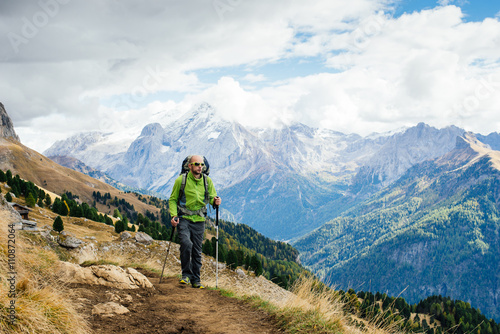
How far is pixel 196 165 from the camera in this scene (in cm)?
1230

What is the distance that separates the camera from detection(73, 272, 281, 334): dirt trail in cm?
744

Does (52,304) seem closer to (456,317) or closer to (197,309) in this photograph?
(197,309)

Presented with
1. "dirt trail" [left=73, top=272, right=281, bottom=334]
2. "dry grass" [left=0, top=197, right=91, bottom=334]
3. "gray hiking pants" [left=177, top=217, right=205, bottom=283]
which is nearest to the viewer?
"dry grass" [left=0, top=197, right=91, bottom=334]

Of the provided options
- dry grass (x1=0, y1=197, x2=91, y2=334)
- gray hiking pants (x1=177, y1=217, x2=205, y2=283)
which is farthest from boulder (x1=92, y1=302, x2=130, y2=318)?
gray hiking pants (x1=177, y1=217, x2=205, y2=283)

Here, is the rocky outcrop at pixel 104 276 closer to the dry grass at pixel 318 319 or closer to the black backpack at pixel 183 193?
the black backpack at pixel 183 193

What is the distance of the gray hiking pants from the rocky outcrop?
1.56 metres

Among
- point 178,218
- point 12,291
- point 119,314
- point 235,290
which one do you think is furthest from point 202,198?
point 12,291

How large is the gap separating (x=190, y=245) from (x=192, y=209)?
1.35 metres

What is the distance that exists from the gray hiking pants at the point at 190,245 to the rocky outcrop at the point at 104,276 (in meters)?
1.56

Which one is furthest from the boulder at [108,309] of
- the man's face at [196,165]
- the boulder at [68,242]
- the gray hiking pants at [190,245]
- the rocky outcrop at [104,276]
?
the boulder at [68,242]

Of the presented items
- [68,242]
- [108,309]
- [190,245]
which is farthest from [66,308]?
[68,242]

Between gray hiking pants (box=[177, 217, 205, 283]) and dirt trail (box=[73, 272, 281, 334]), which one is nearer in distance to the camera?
dirt trail (box=[73, 272, 281, 334])

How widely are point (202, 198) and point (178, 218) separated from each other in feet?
3.83

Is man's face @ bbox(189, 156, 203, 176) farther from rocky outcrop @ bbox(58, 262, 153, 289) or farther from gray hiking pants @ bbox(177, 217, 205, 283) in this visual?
rocky outcrop @ bbox(58, 262, 153, 289)
